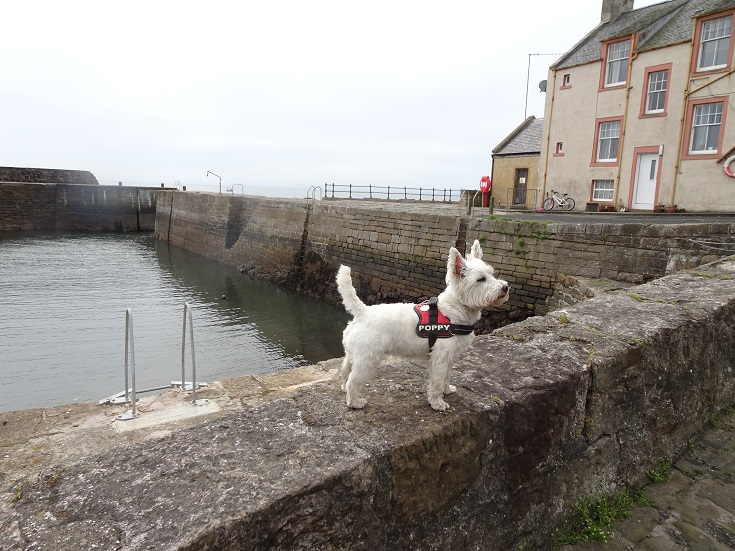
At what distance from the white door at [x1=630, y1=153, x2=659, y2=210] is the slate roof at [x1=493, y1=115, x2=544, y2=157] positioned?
6133 millimetres

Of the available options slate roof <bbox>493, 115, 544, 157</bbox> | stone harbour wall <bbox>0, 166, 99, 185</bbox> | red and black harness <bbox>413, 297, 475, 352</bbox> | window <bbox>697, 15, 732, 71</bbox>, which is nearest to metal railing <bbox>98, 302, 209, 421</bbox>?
red and black harness <bbox>413, 297, 475, 352</bbox>

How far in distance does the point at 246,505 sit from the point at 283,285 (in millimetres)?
19097

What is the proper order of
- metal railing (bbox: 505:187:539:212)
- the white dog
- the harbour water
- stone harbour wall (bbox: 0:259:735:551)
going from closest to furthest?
stone harbour wall (bbox: 0:259:735:551), the white dog, the harbour water, metal railing (bbox: 505:187:539:212)

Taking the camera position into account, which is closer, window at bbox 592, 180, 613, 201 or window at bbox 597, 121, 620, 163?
window at bbox 597, 121, 620, 163

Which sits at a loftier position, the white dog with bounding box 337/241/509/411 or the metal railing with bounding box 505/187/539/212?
the metal railing with bounding box 505/187/539/212

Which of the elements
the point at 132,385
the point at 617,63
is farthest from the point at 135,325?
the point at 617,63

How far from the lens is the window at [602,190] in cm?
2005

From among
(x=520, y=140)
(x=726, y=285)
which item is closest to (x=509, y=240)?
(x=726, y=285)

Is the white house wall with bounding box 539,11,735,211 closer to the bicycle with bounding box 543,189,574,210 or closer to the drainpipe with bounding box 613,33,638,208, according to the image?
the drainpipe with bounding box 613,33,638,208

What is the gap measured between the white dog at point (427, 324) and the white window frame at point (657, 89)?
20246 millimetres

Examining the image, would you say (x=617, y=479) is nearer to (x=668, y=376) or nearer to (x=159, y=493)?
(x=668, y=376)

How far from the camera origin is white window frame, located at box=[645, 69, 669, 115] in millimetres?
18109

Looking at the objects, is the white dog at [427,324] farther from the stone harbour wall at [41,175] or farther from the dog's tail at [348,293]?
the stone harbour wall at [41,175]

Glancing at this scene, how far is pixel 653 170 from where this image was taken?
1859 centimetres
